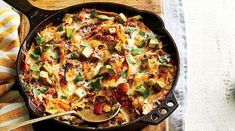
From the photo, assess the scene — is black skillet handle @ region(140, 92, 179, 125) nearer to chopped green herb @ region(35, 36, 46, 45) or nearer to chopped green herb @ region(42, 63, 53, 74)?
chopped green herb @ region(42, 63, 53, 74)

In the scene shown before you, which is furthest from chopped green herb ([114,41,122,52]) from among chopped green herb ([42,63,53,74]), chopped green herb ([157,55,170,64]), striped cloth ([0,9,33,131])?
striped cloth ([0,9,33,131])

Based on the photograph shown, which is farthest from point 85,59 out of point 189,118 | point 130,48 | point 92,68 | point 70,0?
point 189,118

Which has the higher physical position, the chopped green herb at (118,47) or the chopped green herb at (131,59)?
the chopped green herb at (118,47)

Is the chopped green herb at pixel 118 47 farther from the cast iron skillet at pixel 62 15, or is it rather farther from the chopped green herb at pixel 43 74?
the chopped green herb at pixel 43 74

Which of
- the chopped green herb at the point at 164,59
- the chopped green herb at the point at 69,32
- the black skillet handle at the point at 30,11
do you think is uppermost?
the black skillet handle at the point at 30,11

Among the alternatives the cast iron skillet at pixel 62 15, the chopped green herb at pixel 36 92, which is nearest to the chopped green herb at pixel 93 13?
the cast iron skillet at pixel 62 15

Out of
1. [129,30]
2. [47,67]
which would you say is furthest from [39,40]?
[129,30]
